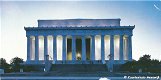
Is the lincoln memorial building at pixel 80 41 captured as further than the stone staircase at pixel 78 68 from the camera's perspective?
Yes

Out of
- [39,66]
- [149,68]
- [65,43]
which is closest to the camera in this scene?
[149,68]

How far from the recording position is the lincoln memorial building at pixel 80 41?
236 ft

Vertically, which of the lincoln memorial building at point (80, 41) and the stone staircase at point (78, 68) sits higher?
the lincoln memorial building at point (80, 41)

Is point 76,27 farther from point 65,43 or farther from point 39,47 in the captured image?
point 39,47

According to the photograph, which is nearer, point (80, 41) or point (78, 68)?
point (78, 68)

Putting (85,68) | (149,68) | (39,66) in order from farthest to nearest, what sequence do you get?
A: (39,66) → (85,68) → (149,68)

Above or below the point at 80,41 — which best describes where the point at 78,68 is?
below

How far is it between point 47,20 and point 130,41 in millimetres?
16444

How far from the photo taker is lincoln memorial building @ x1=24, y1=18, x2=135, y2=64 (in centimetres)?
7200

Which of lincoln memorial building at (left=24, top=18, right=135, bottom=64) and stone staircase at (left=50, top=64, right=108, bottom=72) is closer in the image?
stone staircase at (left=50, top=64, right=108, bottom=72)

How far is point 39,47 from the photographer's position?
76188 mm

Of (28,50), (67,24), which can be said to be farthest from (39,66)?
(67,24)

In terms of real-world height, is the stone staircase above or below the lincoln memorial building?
below

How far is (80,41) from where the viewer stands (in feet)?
255
